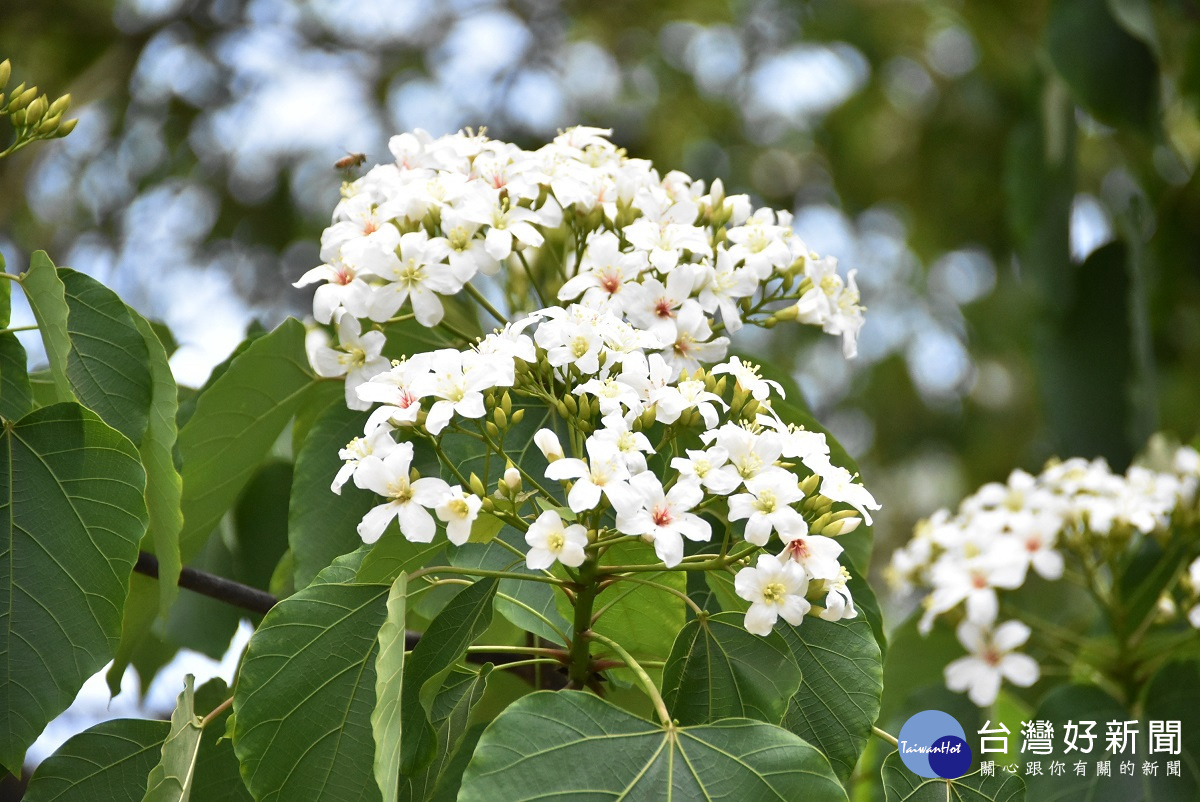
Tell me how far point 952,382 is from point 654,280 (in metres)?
6.01

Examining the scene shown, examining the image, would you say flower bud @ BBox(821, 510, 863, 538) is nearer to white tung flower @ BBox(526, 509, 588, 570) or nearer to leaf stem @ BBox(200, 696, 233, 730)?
white tung flower @ BBox(526, 509, 588, 570)

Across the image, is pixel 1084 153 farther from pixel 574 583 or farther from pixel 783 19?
pixel 574 583

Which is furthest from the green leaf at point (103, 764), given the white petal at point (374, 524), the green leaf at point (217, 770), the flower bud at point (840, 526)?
the flower bud at point (840, 526)

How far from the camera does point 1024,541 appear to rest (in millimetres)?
2246

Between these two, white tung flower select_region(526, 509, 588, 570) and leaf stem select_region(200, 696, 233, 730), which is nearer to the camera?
white tung flower select_region(526, 509, 588, 570)

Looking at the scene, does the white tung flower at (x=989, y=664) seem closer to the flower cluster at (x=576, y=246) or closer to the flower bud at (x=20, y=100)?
the flower cluster at (x=576, y=246)

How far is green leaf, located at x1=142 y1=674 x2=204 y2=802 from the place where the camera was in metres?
1.23

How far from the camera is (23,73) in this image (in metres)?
4.67

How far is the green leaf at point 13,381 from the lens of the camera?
143 cm

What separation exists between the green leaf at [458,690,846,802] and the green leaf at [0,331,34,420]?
77cm

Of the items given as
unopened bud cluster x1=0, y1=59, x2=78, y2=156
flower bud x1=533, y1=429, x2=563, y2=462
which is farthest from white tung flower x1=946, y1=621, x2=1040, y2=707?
unopened bud cluster x1=0, y1=59, x2=78, y2=156

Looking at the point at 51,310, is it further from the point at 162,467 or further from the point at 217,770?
the point at 217,770

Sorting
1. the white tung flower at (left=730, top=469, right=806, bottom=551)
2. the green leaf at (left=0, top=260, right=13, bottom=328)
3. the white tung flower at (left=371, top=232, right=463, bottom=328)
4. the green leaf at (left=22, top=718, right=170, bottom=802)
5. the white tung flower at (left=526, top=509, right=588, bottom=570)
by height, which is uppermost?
the green leaf at (left=0, top=260, right=13, bottom=328)

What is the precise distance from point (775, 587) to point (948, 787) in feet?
1.22
